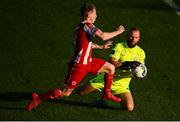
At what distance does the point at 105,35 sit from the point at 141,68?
1378mm

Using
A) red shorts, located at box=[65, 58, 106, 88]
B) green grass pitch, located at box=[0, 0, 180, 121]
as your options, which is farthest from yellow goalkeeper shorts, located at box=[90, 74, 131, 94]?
red shorts, located at box=[65, 58, 106, 88]

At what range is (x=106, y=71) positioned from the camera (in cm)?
1140

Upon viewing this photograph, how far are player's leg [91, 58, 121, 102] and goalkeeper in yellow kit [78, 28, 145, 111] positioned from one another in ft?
1.09

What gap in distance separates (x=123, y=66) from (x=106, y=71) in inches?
19.7

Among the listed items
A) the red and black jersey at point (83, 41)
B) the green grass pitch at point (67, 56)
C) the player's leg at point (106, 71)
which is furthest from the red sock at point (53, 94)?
the player's leg at point (106, 71)

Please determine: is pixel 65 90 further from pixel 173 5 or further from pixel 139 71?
pixel 173 5

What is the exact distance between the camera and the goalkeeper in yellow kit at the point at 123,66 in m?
11.7

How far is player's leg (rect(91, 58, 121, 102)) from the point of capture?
37.1 ft

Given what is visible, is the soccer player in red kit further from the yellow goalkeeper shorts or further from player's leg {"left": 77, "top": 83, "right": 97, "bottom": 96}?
player's leg {"left": 77, "top": 83, "right": 97, "bottom": 96}

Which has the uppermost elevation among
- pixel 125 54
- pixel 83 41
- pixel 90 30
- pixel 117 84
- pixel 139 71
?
pixel 90 30

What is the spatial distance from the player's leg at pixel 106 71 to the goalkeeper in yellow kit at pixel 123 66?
1.09 ft

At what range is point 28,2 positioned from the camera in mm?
19125

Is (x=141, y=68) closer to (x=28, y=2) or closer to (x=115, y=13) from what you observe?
(x=115, y=13)

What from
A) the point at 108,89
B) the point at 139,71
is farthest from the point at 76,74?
the point at 139,71
